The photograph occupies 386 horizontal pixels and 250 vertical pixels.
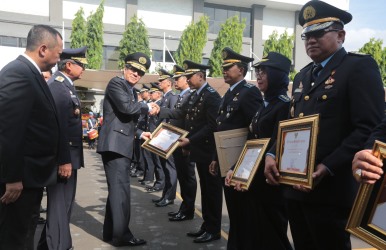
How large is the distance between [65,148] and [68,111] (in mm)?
715

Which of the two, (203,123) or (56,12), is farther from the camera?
(56,12)

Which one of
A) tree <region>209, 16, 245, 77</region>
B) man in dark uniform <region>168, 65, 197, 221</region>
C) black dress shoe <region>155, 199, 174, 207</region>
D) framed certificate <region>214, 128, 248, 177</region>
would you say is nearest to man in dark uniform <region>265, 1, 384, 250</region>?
framed certificate <region>214, 128, 248, 177</region>

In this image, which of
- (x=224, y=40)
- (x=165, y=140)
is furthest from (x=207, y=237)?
(x=224, y=40)

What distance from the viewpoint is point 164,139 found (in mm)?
5059

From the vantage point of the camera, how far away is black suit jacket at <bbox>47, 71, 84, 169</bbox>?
390 centimetres

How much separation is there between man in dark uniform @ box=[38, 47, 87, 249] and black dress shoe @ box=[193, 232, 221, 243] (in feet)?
5.14

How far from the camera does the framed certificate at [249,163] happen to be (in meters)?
3.05

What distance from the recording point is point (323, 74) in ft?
8.41

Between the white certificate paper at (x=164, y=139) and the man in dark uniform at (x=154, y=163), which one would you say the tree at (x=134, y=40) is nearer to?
the man in dark uniform at (x=154, y=163)

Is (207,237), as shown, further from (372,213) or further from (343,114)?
(372,213)

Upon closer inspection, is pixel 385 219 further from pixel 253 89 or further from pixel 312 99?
pixel 253 89

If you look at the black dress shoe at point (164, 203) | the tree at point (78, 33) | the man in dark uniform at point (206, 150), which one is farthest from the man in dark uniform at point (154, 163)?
the tree at point (78, 33)

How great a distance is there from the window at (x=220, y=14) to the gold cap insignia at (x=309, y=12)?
110 ft

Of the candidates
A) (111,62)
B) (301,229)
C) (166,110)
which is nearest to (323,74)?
(301,229)
